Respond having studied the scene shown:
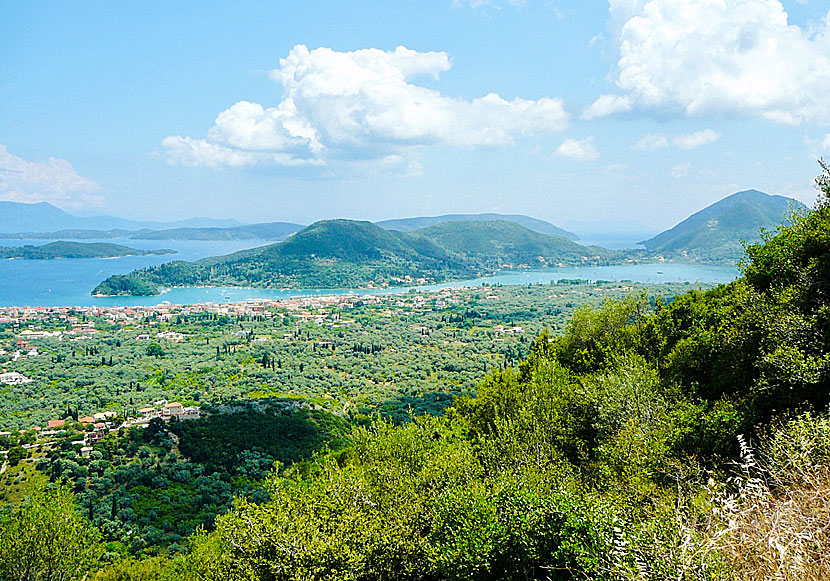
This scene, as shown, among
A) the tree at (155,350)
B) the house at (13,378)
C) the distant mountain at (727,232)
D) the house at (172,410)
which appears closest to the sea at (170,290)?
the distant mountain at (727,232)

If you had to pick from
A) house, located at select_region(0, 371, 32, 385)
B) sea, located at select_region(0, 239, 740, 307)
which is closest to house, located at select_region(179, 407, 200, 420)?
house, located at select_region(0, 371, 32, 385)

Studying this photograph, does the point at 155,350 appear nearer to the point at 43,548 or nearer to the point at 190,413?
the point at 190,413

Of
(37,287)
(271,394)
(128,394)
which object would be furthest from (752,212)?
(37,287)

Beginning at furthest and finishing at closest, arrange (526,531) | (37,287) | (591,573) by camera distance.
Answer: (37,287)
(526,531)
(591,573)

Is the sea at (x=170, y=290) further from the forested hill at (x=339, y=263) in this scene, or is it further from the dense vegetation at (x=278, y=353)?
the dense vegetation at (x=278, y=353)

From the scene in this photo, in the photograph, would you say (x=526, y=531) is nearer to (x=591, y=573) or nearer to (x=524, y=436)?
(x=591, y=573)

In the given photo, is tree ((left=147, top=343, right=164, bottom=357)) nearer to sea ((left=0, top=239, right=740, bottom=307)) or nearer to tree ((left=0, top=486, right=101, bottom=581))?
sea ((left=0, top=239, right=740, bottom=307))
